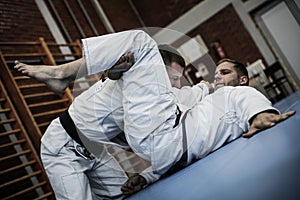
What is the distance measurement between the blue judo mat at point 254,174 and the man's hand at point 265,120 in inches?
1.6

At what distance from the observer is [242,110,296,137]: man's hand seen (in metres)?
1.28

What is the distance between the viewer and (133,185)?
173cm

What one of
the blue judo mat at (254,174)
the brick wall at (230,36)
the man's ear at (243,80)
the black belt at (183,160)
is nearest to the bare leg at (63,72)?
the black belt at (183,160)

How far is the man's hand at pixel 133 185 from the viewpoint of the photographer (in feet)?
5.65

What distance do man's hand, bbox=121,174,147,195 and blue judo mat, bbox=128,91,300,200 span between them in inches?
18.9

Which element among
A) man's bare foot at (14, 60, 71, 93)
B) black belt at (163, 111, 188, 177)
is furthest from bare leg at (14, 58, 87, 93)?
black belt at (163, 111, 188, 177)

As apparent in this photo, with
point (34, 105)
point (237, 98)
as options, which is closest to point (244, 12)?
point (34, 105)

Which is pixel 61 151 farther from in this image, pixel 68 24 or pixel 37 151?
pixel 68 24

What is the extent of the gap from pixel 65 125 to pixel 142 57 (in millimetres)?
569

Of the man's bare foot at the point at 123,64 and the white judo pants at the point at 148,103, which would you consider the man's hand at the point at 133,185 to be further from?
the man's bare foot at the point at 123,64

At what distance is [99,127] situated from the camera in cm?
165

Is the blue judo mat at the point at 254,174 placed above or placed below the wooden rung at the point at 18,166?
below

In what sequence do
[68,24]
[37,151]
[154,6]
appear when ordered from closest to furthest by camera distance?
[37,151]
[68,24]
[154,6]

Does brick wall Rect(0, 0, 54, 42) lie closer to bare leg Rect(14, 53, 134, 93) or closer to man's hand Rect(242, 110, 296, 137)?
bare leg Rect(14, 53, 134, 93)
